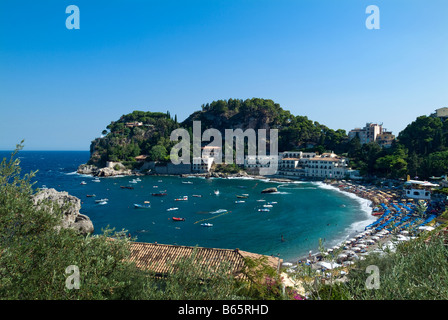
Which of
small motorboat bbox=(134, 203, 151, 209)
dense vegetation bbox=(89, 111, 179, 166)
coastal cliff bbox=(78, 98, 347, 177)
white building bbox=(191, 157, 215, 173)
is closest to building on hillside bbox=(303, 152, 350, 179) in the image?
coastal cliff bbox=(78, 98, 347, 177)

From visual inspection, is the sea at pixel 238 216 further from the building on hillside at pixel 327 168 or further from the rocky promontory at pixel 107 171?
the rocky promontory at pixel 107 171

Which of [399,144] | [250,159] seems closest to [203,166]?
[250,159]

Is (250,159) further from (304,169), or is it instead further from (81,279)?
(81,279)

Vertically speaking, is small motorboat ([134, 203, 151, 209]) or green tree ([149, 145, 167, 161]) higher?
green tree ([149, 145, 167, 161])

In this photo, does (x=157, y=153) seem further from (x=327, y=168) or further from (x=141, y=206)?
(x=327, y=168)

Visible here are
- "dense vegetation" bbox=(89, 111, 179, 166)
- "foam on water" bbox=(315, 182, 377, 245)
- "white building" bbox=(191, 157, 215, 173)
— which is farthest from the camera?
"dense vegetation" bbox=(89, 111, 179, 166)

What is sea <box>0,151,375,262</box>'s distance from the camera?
26344mm

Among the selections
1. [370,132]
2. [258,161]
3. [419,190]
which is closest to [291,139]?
[258,161]

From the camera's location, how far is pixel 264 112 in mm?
103312

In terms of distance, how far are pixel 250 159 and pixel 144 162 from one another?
34235 mm

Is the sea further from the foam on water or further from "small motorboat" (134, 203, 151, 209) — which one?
"small motorboat" (134, 203, 151, 209)

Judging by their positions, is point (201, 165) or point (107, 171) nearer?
point (107, 171)

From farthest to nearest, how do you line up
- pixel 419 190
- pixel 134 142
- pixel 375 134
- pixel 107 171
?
1. pixel 134 142
2. pixel 375 134
3. pixel 107 171
4. pixel 419 190

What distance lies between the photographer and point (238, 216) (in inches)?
1415
